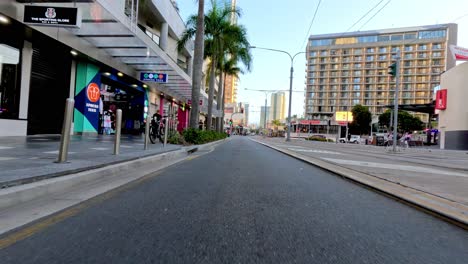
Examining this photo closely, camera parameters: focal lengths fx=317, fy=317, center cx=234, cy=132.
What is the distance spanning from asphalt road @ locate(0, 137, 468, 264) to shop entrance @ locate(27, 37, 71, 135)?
11927 millimetres

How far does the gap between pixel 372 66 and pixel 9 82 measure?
356 ft

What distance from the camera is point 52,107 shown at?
613 inches

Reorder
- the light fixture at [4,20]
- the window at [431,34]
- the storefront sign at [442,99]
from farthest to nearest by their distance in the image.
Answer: the window at [431,34], the storefront sign at [442,99], the light fixture at [4,20]

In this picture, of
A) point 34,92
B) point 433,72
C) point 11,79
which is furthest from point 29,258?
point 433,72

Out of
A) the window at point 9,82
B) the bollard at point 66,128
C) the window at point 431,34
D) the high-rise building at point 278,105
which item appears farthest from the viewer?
the high-rise building at point 278,105

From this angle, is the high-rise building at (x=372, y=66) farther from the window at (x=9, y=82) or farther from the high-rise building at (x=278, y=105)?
the window at (x=9, y=82)

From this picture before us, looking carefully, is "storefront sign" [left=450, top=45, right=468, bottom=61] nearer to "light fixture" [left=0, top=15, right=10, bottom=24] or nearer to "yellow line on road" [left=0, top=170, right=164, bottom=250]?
"light fixture" [left=0, top=15, right=10, bottom=24]

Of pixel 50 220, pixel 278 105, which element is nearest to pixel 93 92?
pixel 50 220

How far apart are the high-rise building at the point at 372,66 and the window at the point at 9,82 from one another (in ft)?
335

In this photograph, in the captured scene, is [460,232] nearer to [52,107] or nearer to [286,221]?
[286,221]

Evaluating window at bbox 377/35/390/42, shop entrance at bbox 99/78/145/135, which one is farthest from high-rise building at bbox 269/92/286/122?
shop entrance at bbox 99/78/145/135

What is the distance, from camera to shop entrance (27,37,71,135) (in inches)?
545

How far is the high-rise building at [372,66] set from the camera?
96812 millimetres

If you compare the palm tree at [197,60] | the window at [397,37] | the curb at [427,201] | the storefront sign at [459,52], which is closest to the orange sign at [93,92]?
the palm tree at [197,60]
